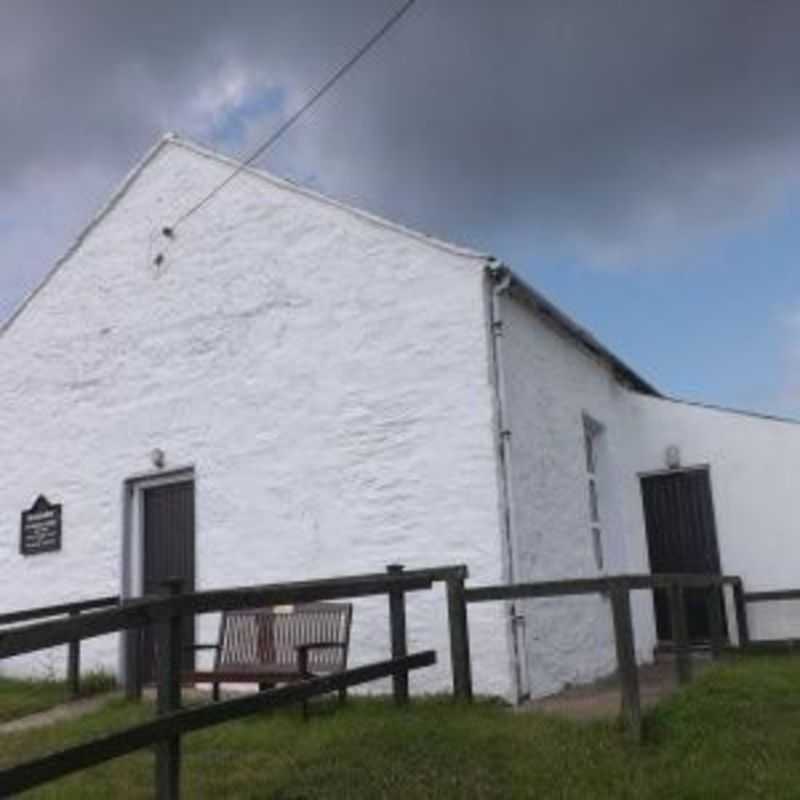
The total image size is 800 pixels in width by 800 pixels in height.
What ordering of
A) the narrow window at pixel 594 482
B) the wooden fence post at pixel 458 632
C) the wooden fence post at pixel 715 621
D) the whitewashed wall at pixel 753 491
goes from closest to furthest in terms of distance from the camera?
the wooden fence post at pixel 458 632 → the wooden fence post at pixel 715 621 → the narrow window at pixel 594 482 → the whitewashed wall at pixel 753 491

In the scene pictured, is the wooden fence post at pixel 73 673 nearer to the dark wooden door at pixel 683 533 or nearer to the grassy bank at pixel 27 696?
the grassy bank at pixel 27 696

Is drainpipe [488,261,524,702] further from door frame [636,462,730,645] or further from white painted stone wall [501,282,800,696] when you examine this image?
door frame [636,462,730,645]

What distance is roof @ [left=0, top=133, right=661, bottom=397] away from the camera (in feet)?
37.0

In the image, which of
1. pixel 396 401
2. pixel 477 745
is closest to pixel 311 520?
pixel 396 401

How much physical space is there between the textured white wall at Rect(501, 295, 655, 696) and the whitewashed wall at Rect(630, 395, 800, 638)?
112 cm

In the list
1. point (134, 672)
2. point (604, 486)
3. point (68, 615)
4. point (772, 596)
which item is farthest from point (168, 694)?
point (772, 596)

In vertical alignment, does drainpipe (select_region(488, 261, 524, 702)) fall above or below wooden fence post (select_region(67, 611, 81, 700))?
above

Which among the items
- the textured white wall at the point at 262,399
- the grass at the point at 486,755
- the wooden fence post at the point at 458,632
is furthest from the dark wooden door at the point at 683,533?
the wooden fence post at the point at 458,632

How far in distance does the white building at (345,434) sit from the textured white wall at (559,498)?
0.04m

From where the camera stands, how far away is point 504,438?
10.8m

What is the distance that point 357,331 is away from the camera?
38.5 ft

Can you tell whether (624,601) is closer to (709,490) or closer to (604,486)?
(604,486)

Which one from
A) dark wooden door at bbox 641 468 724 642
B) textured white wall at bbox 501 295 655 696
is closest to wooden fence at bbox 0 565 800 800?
textured white wall at bbox 501 295 655 696

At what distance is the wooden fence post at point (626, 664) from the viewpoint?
24.5 feet
